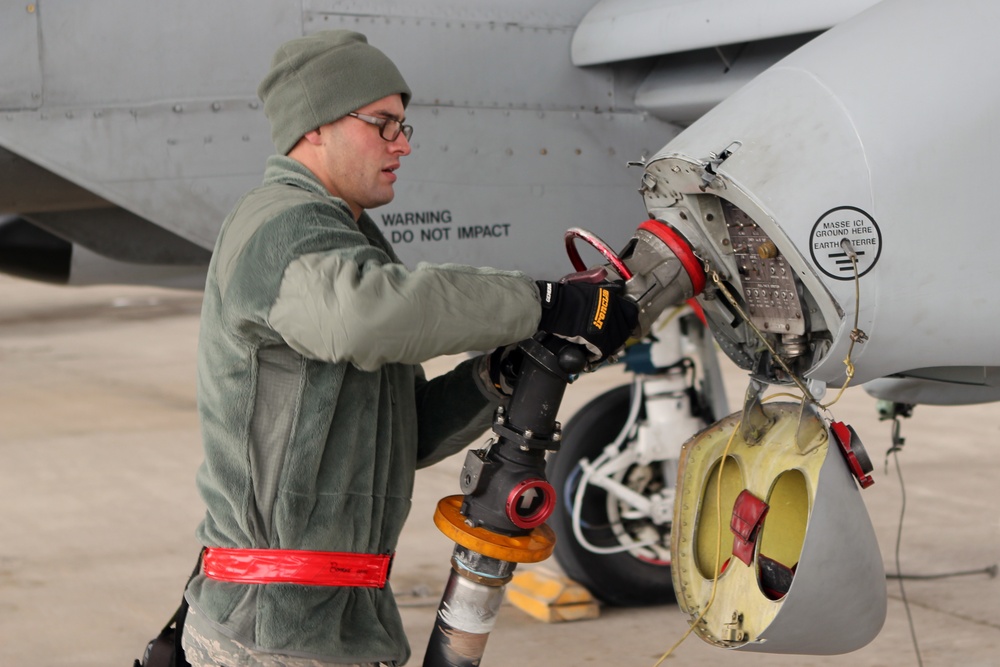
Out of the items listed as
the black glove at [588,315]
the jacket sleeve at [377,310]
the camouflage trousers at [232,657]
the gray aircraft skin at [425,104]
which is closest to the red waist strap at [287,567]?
the camouflage trousers at [232,657]

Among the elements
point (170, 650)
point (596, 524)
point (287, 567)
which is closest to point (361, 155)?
point (287, 567)

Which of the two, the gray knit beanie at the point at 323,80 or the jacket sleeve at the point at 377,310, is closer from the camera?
the jacket sleeve at the point at 377,310

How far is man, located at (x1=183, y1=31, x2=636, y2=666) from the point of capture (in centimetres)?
179

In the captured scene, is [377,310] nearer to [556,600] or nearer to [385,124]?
[385,124]

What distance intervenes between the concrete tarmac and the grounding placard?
635 mm

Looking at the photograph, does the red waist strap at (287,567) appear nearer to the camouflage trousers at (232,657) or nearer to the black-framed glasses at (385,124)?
the camouflage trousers at (232,657)

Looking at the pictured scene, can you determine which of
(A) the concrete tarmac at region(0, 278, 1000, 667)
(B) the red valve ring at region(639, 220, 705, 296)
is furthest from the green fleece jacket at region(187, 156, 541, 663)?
(A) the concrete tarmac at region(0, 278, 1000, 667)

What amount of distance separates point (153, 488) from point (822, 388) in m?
4.70

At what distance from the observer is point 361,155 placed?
200cm

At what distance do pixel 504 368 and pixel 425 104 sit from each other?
1.63 metres

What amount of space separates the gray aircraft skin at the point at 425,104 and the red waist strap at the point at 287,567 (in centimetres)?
176

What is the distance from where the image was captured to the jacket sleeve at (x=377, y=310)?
1692 millimetres

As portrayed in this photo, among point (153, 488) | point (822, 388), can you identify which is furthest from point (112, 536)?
point (822, 388)

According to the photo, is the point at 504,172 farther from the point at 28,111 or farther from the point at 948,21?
the point at 948,21
